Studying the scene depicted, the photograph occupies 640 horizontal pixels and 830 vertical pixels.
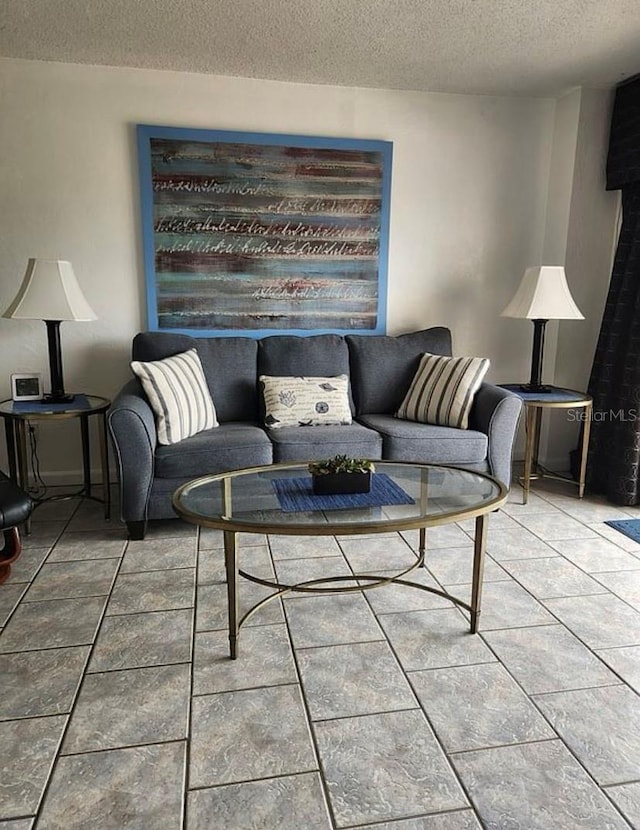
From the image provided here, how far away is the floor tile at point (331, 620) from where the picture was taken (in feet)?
6.98

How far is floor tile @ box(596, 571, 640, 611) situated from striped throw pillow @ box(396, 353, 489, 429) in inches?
42.1

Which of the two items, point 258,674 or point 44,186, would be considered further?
point 44,186

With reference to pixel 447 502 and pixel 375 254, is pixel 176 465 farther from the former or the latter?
pixel 375 254

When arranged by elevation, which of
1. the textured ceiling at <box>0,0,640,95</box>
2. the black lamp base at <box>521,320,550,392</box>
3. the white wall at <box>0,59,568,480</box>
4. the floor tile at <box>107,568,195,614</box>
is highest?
the textured ceiling at <box>0,0,640,95</box>

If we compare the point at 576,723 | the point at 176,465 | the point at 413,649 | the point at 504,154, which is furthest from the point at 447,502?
the point at 504,154

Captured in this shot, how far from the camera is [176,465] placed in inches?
116

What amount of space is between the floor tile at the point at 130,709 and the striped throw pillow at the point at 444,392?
78.2 inches

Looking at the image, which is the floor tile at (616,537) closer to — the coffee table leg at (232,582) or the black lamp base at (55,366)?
the coffee table leg at (232,582)

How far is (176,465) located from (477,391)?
166 cm

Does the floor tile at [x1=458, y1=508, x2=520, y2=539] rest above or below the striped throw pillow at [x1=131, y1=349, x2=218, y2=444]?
below

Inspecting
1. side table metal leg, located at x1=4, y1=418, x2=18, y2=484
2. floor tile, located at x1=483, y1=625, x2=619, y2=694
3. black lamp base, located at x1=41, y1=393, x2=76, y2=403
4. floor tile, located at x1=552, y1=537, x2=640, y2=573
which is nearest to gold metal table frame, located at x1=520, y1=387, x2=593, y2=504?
floor tile, located at x1=552, y1=537, x2=640, y2=573

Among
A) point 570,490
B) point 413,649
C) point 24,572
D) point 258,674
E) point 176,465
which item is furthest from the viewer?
point 570,490

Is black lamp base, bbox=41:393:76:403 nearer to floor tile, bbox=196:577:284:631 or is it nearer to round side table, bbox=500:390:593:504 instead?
floor tile, bbox=196:577:284:631

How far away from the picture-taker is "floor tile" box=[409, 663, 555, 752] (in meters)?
1.66
